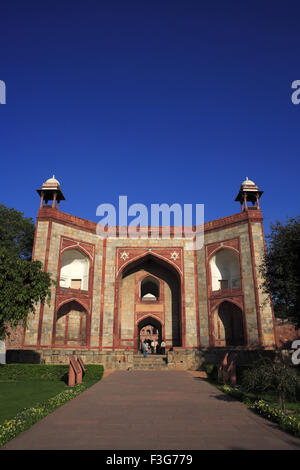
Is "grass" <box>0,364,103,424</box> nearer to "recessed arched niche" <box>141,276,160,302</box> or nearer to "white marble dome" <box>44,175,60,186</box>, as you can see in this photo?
"recessed arched niche" <box>141,276,160,302</box>

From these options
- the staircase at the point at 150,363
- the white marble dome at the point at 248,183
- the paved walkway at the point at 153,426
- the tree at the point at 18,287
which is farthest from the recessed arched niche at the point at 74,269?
the paved walkway at the point at 153,426

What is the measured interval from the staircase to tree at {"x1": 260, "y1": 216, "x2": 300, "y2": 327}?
30.7ft

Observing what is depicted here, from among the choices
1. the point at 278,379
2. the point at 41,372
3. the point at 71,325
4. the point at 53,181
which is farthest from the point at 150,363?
the point at 53,181

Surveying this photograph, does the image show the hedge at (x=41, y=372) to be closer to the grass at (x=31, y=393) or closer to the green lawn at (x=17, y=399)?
the grass at (x=31, y=393)

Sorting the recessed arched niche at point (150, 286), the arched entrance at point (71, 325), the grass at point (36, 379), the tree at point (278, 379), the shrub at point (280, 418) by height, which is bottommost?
the grass at point (36, 379)

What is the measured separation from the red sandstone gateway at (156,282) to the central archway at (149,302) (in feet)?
0.26

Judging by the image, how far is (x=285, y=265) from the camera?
13141 mm

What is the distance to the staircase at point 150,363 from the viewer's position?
65.2 feet

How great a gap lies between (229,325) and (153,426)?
733 inches

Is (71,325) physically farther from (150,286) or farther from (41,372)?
(150,286)

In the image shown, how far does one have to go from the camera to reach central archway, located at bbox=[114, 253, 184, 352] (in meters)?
25.4

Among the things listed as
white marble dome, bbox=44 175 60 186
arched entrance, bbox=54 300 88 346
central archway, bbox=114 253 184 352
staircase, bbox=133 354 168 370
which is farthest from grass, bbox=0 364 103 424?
white marble dome, bbox=44 175 60 186

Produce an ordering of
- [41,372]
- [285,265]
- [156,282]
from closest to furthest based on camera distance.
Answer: [285,265] → [41,372] → [156,282]
